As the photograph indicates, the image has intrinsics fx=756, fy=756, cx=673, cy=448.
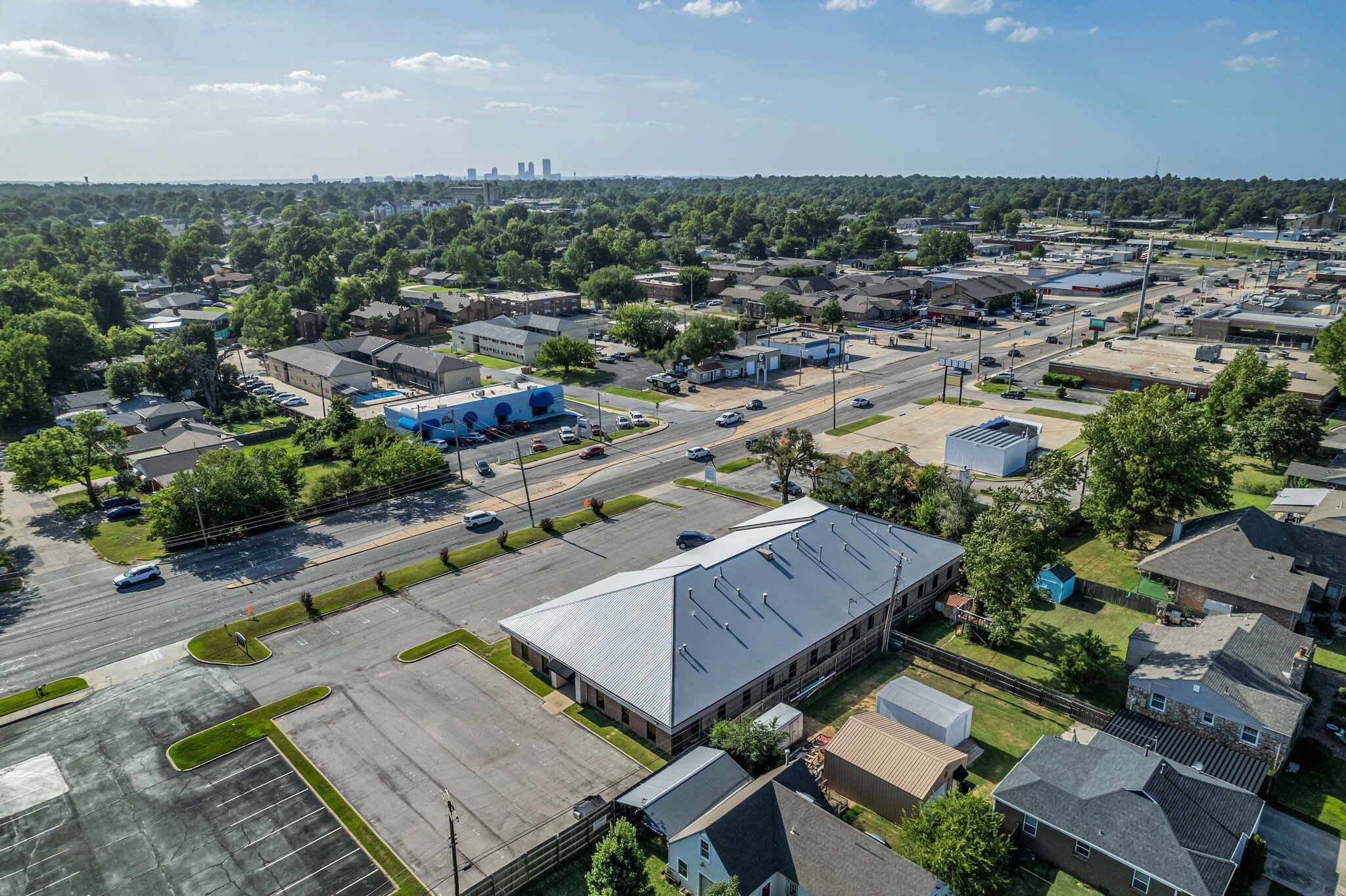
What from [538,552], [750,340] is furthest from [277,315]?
[538,552]

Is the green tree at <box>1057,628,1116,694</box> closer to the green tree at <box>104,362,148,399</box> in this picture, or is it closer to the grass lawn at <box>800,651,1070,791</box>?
the grass lawn at <box>800,651,1070,791</box>

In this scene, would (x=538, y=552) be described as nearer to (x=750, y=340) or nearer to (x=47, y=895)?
(x=47, y=895)

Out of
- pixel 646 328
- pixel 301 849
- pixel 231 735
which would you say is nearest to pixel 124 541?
pixel 231 735

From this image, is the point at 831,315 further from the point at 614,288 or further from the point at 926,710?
the point at 926,710

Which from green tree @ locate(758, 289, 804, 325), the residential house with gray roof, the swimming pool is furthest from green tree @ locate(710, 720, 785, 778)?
green tree @ locate(758, 289, 804, 325)

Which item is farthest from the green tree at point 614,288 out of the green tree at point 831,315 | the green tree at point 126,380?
the green tree at point 126,380

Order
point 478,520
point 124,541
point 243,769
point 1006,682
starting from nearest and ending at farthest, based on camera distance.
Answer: point 243,769, point 1006,682, point 124,541, point 478,520
